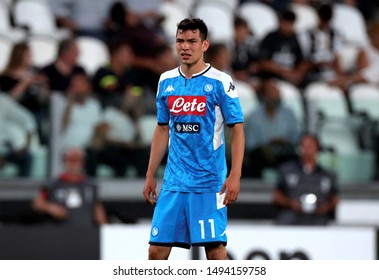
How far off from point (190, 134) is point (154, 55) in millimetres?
6544

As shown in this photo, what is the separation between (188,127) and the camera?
24.1 ft

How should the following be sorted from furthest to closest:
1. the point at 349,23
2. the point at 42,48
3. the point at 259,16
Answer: the point at 349,23 → the point at 259,16 → the point at 42,48

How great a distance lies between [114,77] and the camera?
13133 millimetres

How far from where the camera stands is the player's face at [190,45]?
722 centimetres

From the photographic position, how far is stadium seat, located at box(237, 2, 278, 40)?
1552 centimetres

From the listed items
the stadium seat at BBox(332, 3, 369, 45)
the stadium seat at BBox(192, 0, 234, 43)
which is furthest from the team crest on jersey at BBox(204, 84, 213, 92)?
the stadium seat at BBox(332, 3, 369, 45)

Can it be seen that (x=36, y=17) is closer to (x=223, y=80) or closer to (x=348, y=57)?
(x=348, y=57)

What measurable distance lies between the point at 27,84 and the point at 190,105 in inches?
215

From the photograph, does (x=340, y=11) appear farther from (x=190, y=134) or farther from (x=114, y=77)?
(x=190, y=134)

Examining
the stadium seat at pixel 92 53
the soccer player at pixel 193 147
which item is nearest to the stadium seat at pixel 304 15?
the stadium seat at pixel 92 53

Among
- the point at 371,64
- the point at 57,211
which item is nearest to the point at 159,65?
the point at 57,211

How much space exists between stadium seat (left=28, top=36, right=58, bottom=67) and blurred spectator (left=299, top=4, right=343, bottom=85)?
2861 millimetres

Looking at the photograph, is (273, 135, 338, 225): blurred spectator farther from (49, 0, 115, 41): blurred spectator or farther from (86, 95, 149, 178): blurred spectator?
(49, 0, 115, 41): blurred spectator

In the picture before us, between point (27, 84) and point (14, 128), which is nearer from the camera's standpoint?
point (14, 128)
